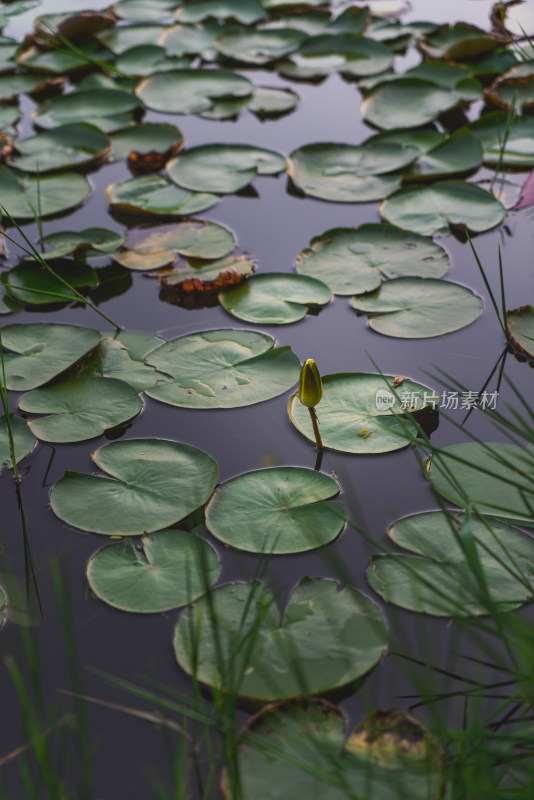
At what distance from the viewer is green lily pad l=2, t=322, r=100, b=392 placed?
1.63 meters

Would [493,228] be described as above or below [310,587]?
above

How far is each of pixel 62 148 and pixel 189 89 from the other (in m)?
0.62

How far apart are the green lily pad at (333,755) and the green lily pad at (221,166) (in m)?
1.62

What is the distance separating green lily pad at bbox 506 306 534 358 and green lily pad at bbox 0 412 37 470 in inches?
40.0

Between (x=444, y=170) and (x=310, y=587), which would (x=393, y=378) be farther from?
(x=444, y=170)

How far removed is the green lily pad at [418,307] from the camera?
5.59 ft

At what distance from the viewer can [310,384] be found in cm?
135

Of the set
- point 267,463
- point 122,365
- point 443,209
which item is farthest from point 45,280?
point 443,209

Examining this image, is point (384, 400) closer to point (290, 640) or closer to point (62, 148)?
point (290, 640)

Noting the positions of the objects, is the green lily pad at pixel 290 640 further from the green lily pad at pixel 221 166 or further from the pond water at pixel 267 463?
the green lily pad at pixel 221 166

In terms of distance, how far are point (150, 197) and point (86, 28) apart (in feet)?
4.60

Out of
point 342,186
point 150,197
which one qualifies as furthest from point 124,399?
point 342,186

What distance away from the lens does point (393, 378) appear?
1572 millimetres

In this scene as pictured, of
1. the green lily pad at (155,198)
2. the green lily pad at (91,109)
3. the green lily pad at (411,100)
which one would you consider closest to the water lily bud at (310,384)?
the green lily pad at (155,198)
